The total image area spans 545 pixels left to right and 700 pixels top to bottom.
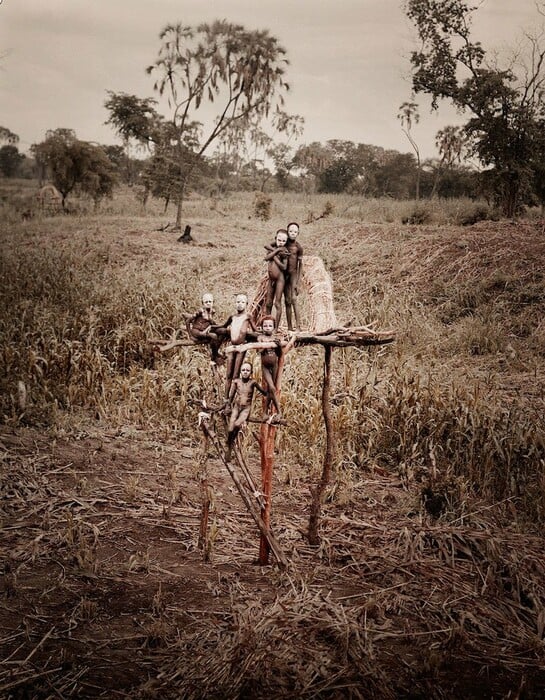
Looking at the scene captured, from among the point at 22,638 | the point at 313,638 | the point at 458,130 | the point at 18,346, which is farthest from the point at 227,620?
the point at 458,130

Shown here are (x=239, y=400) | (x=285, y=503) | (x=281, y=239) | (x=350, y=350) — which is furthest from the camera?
(x=350, y=350)

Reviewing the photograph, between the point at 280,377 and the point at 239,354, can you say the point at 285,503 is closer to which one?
the point at 280,377

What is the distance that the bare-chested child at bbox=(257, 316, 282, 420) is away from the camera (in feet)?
6.29

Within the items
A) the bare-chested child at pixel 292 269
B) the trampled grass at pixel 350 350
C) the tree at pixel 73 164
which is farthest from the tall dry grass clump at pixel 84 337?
the tree at pixel 73 164

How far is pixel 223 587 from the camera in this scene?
7.29ft

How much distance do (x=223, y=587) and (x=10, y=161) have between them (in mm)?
8824

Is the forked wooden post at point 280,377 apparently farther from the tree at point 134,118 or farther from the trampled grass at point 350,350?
the tree at point 134,118

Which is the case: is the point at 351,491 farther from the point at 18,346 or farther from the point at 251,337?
the point at 18,346

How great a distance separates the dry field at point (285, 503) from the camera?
1.86m

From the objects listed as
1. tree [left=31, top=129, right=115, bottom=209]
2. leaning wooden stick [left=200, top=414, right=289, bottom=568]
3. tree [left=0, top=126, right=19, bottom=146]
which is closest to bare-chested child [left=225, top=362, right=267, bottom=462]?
leaning wooden stick [left=200, top=414, right=289, bottom=568]

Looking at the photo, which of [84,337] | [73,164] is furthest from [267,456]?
[73,164]

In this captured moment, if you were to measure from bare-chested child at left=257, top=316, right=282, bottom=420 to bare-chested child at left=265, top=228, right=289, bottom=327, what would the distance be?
1.21 ft

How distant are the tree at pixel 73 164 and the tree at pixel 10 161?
0.61m

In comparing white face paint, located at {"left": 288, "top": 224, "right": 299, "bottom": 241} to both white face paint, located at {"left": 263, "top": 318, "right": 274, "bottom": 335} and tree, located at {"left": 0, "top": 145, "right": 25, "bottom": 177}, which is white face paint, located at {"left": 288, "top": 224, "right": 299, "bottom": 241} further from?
tree, located at {"left": 0, "top": 145, "right": 25, "bottom": 177}
